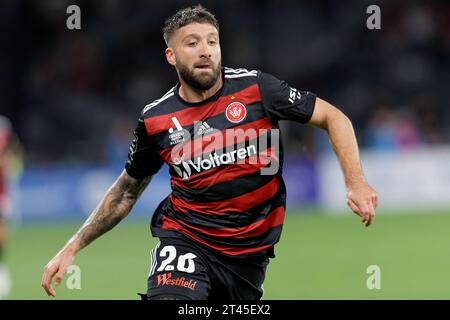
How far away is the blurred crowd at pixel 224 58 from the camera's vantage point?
20578 mm

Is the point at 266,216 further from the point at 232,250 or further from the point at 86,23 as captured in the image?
the point at 86,23

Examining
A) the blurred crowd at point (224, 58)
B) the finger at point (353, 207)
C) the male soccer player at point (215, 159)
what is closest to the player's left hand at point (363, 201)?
the finger at point (353, 207)

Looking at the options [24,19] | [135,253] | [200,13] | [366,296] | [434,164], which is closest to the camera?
[200,13]

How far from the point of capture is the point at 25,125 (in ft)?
66.9

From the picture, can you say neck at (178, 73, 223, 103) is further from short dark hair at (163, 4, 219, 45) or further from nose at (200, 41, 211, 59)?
short dark hair at (163, 4, 219, 45)

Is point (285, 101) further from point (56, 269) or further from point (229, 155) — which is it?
point (56, 269)

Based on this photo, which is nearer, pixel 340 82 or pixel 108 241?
pixel 108 241

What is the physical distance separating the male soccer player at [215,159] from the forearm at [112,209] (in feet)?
0.49

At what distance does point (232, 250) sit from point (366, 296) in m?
4.07

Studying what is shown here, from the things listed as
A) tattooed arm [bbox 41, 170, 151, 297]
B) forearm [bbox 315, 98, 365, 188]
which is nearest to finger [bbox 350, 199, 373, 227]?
forearm [bbox 315, 98, 365, 188]

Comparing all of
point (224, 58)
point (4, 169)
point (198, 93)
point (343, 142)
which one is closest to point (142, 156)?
point (198, 93)

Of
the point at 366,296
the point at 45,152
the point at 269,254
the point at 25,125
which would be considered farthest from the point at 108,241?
the point at 269,254

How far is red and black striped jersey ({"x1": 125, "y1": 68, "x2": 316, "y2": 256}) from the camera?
6.05m

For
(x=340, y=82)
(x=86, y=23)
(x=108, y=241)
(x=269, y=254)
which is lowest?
(x=108, y=241)
